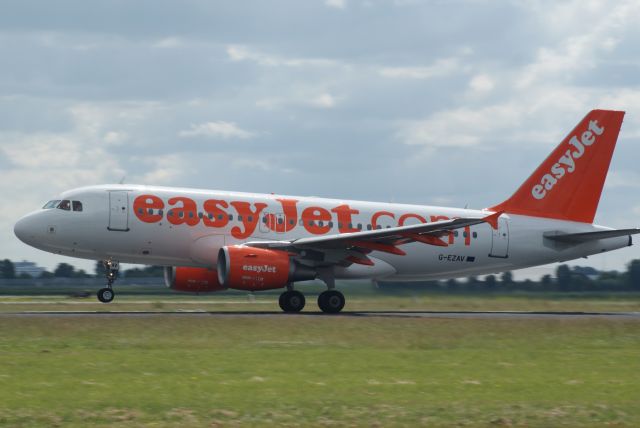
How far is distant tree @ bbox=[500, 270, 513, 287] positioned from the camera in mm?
38938

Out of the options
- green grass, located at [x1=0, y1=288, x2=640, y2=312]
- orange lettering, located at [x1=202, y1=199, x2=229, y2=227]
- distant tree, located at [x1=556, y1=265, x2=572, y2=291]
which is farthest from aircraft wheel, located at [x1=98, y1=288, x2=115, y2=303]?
distant tree, located at [x1=556, y1=265, x2=572, y2=291]

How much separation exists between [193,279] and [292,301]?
3.96m

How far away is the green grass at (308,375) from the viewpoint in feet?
41.1

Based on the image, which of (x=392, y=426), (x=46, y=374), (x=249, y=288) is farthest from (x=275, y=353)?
(x=249, y=288)

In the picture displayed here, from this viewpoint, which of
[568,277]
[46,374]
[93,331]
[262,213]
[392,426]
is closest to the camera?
[392,426]

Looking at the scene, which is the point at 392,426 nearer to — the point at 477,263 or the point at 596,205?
the point at 477,263

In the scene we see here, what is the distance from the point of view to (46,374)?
611 inches

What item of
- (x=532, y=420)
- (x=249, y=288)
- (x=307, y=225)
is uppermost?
(x=307, y=225)

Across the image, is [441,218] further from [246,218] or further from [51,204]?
[51,204]

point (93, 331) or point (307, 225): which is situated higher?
point (307, 225)

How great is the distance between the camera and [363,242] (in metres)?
32.0

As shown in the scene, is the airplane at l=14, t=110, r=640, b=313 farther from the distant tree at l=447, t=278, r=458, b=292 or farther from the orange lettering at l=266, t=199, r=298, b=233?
the distant tree at l=447, t=278, r=458, b=292

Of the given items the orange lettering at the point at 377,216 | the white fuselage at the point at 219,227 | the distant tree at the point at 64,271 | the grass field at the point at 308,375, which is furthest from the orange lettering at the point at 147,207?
the distant tree at the point at 64,271

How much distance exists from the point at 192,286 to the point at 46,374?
63.4ft
